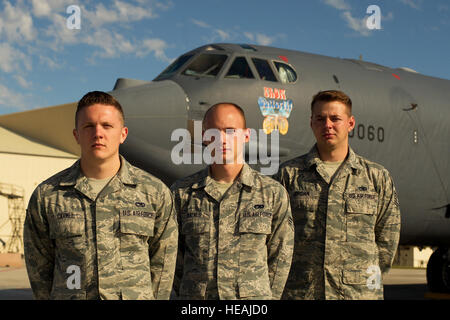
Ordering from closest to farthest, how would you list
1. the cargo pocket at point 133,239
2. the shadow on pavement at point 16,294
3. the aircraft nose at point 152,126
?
the cargo pocket at point 133,239 → the aircraft nose at point 152,126 → the shadow on pavement at point 16,294

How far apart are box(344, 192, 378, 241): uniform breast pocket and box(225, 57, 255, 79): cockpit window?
15.6 feet

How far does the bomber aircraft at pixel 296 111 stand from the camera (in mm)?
7730

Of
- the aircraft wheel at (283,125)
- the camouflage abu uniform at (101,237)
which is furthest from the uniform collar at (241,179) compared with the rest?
the aircraft wheel at (283,125)

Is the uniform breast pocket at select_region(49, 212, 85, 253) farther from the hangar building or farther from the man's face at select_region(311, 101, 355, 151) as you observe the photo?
the hangar building

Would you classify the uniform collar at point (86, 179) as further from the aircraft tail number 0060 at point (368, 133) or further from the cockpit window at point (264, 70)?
the aircraft tail number 0060 at point (368, 133)

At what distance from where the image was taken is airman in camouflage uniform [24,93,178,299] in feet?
10.7

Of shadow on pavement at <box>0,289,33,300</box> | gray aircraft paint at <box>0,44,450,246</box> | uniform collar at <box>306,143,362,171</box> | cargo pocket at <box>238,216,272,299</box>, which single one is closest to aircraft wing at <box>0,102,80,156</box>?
shadow on pavement at <box>0,289,33,300</box>

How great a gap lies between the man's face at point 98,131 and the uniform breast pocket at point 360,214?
204 cm

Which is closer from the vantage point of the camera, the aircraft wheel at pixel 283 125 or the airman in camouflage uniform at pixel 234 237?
the airman in camouflage uniform at pixel 234 237

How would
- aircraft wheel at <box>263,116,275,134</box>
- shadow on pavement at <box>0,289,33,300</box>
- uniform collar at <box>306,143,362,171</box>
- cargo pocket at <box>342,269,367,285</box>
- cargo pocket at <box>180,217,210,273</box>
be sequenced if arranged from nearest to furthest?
cargo pocket at <box>180,217,210,273</box>, cargo pocket at <box>342,269,367,285</box>, uniform collar at <box>306,143,362,171</box>, aircraft wheel at <box>263,116,275,134</box>, shadow on pavement at <box>0,289,33,300</box>

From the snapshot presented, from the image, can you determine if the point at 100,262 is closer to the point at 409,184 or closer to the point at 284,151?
the point at 284,151

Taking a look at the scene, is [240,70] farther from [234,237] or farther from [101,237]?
[101,237]

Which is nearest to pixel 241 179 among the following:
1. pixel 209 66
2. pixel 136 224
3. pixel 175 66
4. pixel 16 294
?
pixel 136 224

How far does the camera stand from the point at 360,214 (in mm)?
4473
